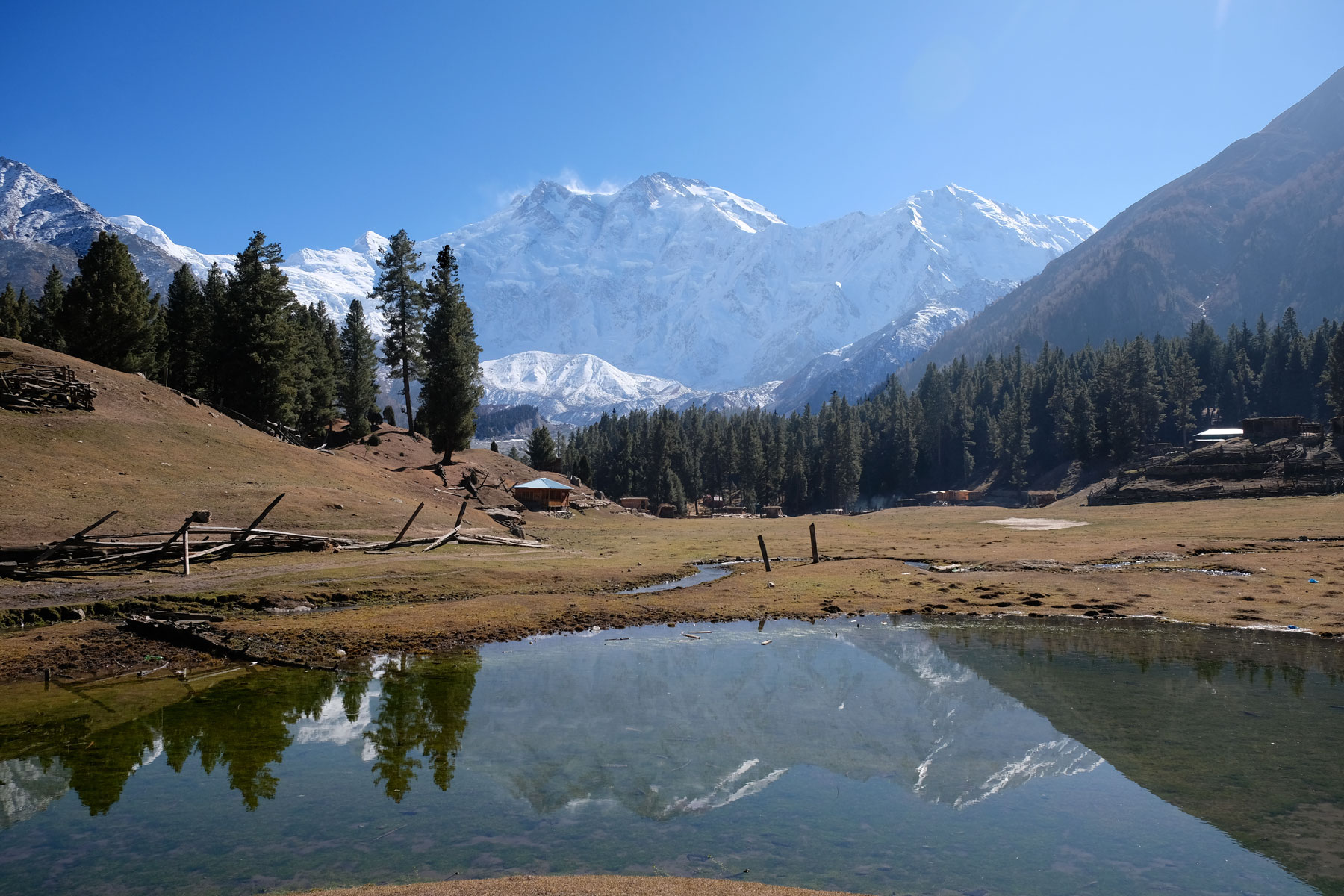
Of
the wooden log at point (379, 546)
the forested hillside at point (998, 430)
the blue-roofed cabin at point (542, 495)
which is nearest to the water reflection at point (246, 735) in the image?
the wooden log at point (379, 546)

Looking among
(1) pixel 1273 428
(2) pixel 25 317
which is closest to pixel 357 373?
(2) pixel 25 317

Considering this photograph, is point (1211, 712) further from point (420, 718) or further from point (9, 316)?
point (9, 316)

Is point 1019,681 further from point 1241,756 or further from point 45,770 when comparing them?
point 45,770

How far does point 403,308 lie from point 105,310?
28497 mm

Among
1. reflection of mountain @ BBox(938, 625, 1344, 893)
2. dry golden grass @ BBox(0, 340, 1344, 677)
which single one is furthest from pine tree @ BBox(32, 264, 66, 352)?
reflection of mountain @ BBox(938, 625, 1344, 893)

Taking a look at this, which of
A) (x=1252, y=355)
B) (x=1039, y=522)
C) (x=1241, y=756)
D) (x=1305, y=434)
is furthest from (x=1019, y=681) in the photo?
(x=1252, y=355)

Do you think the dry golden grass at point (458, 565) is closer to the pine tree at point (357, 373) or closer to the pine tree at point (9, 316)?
the pine tree at point (357, 373)

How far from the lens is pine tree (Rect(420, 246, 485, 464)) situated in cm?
7838

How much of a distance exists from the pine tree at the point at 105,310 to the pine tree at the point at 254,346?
667 centimetres

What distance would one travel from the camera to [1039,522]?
224ft

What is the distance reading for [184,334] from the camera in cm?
8775

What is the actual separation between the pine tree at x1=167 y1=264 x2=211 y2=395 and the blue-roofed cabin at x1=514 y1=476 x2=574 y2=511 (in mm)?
36701

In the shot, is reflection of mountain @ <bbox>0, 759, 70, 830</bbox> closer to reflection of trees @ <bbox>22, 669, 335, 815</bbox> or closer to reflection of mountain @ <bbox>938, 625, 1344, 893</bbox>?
reflection of trees @ <bbox>22, 669, 335, 815</bbox>

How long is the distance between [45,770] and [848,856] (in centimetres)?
1275
